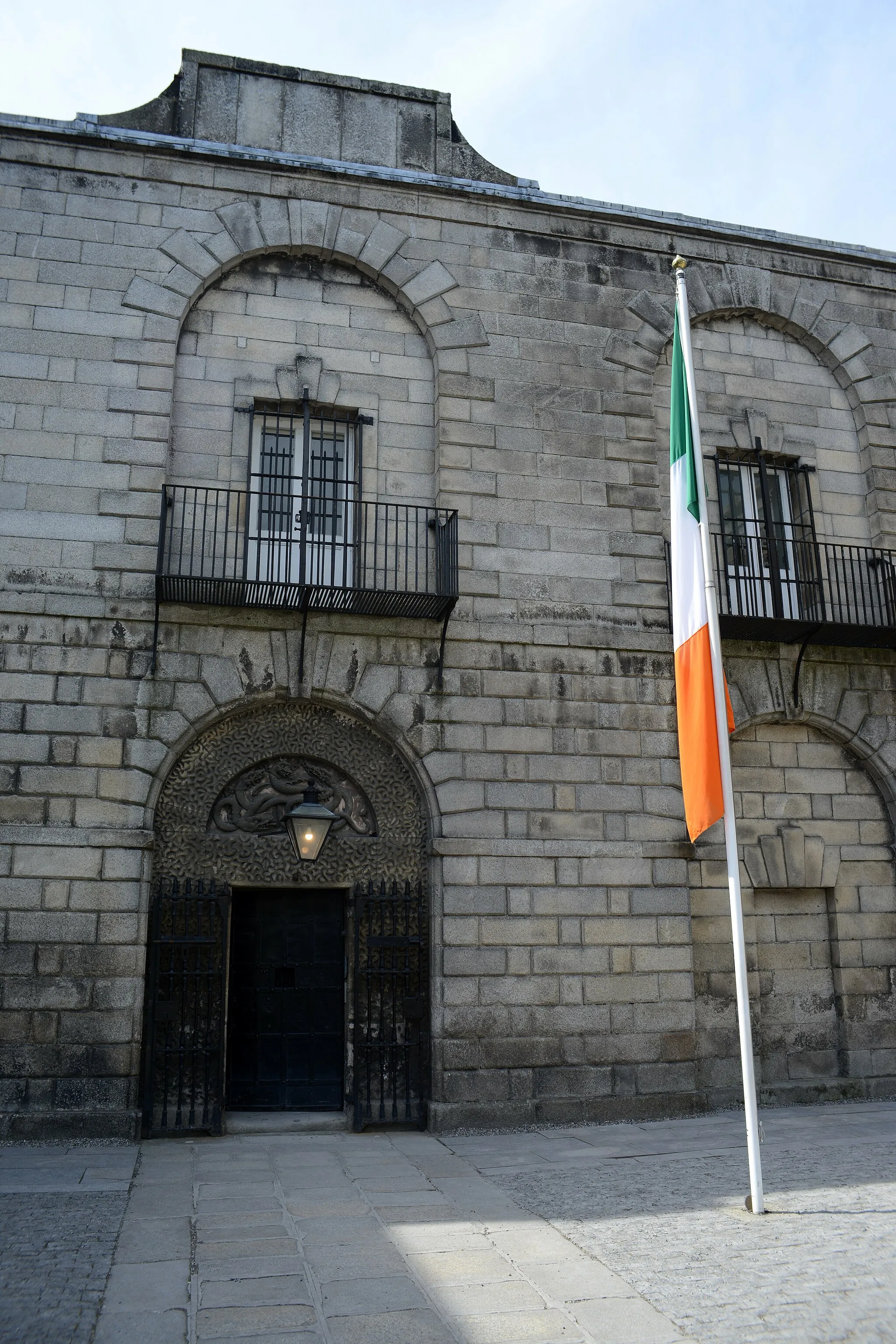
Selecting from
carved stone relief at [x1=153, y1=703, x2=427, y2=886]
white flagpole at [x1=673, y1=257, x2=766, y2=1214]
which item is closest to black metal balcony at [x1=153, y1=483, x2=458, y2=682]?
carved stone relief at [x1=153, y1=703, x2=427, y2=886]

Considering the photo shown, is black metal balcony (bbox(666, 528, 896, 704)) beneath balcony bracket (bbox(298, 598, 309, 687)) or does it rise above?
above

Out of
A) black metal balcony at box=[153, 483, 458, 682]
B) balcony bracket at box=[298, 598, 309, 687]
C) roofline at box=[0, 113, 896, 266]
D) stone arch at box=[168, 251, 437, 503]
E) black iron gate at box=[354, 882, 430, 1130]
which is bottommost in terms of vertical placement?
black iron gate at box=[354, 882, 430, 1130]

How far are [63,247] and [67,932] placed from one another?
6.67 m

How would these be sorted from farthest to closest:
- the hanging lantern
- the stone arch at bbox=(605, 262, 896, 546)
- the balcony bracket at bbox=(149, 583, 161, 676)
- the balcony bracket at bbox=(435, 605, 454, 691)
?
the stone arch at bbox=(605, 262, 896, 546)
the balcony bracket at bbox=(435, 605, 454, 691)
the balcony bracket at bbox=(149, 583, 161, 676)
the hanging lantern

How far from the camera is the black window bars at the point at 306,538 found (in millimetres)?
9562

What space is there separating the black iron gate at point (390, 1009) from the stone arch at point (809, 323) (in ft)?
22.3

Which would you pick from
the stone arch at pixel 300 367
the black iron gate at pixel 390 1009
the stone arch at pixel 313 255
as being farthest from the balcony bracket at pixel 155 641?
the stone arch at pixel 313 255

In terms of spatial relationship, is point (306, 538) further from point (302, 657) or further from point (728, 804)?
point (728, 804)

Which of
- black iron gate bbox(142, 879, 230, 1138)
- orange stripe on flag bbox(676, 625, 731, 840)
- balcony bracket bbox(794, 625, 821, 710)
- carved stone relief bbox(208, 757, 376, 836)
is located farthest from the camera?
balcony bracket bbox(794, 625, 821, 710)

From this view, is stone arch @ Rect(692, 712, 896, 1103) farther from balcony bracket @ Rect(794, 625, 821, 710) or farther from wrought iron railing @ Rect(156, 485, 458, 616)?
wrought iron railing @ Rect(156, 485, 458, 616)

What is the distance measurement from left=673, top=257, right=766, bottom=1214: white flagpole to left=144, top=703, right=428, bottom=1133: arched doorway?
3.50 m

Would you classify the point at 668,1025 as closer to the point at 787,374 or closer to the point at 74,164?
the point at 787,374

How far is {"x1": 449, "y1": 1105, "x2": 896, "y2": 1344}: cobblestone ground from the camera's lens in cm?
471

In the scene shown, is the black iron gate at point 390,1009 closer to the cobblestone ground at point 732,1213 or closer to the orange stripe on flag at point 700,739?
the cobblestone ground at point 732,1213
